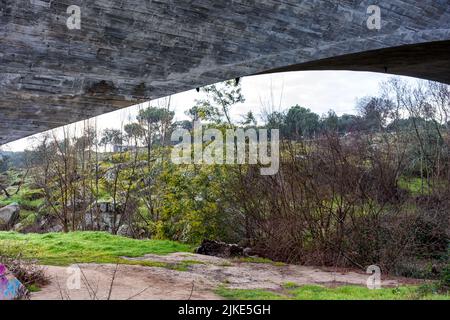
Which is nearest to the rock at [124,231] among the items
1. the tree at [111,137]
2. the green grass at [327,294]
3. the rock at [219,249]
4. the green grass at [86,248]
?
the green grass at [86,248]

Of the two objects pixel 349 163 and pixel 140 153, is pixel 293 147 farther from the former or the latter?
pixel 140 153

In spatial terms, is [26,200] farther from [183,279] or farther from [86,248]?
[183,279]

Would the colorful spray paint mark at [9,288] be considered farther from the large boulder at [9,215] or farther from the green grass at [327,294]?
the large boulder at [9,215]

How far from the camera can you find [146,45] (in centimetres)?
593

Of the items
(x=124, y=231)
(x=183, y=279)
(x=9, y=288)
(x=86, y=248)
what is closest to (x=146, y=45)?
(x=9, y=288)

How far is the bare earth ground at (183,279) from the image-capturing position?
18.2ft

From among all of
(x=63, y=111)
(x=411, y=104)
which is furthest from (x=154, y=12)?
(x=411, y=104)

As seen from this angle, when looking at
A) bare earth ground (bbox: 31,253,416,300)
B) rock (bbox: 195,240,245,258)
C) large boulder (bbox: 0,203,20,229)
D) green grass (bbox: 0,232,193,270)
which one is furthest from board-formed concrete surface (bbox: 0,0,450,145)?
large boulder (bbox: 0,203,20,229)

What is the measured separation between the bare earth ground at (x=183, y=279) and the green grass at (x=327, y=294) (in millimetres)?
296

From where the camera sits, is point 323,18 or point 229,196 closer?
point 323,18

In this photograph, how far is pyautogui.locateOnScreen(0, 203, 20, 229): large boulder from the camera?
19.9m

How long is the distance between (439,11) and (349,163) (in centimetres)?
333

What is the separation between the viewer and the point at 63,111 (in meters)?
5.71

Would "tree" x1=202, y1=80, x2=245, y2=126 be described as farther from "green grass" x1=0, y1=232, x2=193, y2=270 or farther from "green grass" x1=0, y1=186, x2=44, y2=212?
"green grass" x1=0, y1=186, x2=44, y2=212
